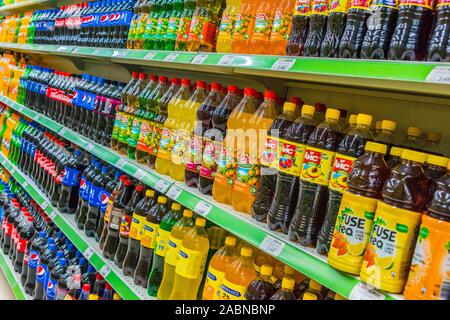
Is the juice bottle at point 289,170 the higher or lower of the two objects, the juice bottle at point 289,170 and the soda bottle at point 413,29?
the lower

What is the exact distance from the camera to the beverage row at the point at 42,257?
101 inches

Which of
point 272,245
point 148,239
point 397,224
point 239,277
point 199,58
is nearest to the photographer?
point 397,224

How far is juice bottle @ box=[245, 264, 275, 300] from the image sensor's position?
60.8 inches

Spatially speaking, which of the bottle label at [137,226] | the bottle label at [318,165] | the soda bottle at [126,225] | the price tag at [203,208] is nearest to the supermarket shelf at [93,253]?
the soda bottle at [126,225]

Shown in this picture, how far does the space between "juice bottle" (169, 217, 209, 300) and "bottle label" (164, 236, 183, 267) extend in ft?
0.10

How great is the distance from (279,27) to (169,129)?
77 cm

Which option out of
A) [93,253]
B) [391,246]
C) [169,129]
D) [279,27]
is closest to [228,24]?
[279,27]

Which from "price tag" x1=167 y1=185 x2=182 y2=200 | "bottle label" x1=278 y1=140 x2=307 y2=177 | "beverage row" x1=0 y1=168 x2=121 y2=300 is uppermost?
"bottle label" x1=278 y1=140 x2=307 y2=177

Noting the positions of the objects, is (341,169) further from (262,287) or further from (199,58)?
(199,58)

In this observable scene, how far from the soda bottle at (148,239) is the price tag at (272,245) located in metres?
0.84

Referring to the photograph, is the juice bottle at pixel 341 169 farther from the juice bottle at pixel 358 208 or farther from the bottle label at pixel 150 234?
the bottle label at pixel 150 234

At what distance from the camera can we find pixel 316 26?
142 cm

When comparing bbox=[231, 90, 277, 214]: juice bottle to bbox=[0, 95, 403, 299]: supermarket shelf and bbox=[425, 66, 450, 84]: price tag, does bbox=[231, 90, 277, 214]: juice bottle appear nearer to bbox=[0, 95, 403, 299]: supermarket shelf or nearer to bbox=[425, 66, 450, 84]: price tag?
bbox=[0, 95, 403, 299]: supermarket shelf

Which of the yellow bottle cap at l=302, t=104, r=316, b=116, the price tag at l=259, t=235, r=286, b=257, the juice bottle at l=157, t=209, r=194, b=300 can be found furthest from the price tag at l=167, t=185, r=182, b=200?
the yellow bottle cap at l=302, t=104, r=316, b=116
